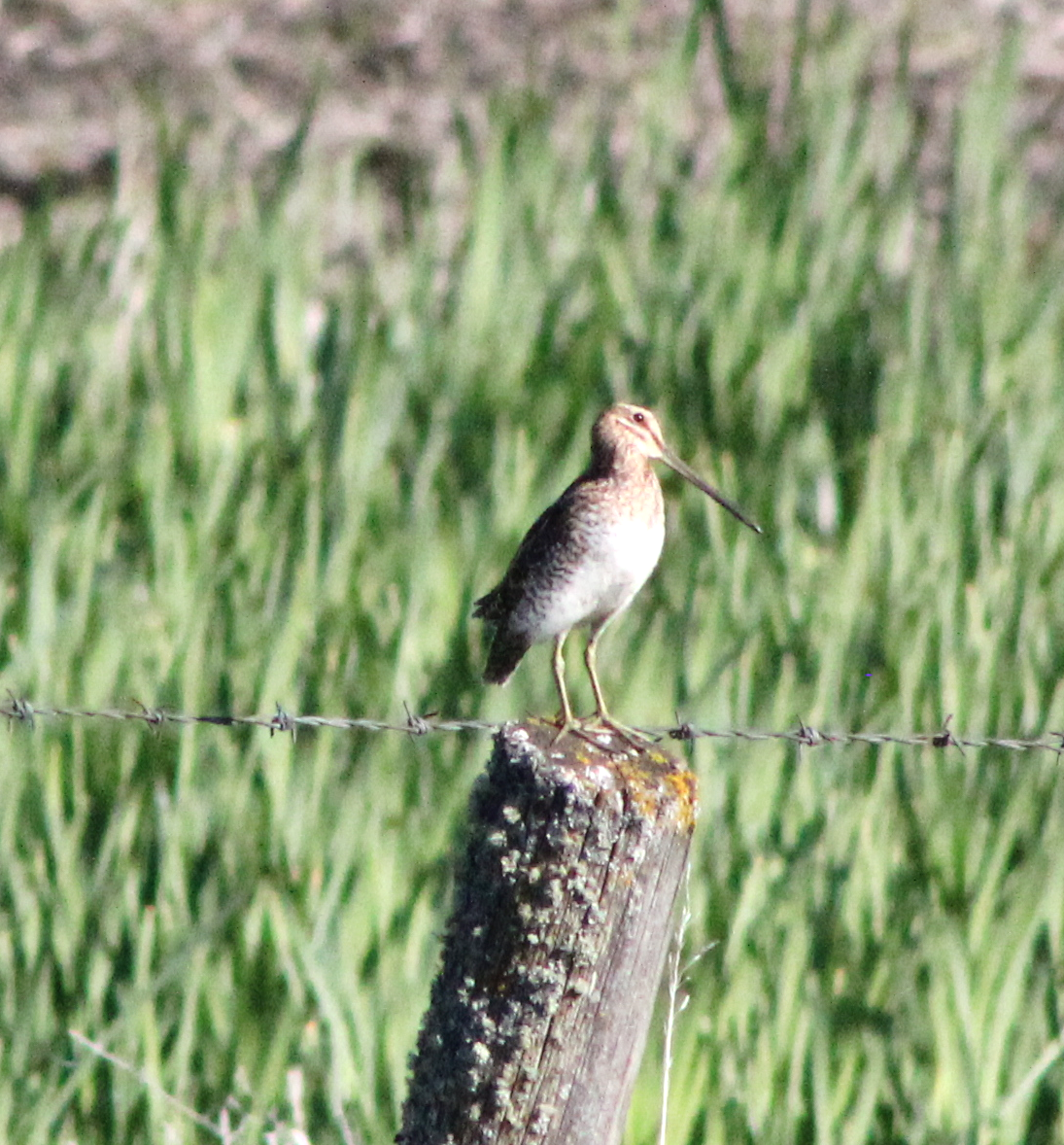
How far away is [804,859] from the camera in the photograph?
10.7ft

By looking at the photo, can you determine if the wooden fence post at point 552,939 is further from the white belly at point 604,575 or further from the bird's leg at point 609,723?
the white belly at point 604,575

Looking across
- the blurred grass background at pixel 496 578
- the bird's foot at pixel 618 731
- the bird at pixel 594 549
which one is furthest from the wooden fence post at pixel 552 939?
the blurred grass background at pixel 496 578

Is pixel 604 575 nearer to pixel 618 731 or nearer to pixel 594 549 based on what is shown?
pixel 594 549

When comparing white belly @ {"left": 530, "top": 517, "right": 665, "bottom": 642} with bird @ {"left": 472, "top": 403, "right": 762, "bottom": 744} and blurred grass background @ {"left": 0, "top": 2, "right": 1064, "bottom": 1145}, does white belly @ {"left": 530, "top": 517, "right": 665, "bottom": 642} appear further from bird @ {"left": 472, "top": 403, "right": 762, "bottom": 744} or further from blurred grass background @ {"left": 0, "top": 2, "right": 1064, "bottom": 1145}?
blurred grass background @ {"left": 0, "top": 2, "right": 1064, "bottom": 1145}

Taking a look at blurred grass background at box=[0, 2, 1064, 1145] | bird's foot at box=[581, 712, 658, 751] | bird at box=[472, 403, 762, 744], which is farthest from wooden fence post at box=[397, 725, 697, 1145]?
blurred grass background at box=[0, 2, 1064, 1145]

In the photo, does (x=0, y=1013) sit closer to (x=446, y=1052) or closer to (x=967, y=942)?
(x=446, y=1052)

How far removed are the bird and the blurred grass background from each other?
444 millimetres

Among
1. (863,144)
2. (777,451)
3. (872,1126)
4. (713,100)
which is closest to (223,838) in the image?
(872,1126)

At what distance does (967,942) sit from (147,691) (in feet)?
4.86

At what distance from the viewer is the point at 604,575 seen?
2869mm

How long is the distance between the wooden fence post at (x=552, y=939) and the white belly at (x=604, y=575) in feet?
2.49

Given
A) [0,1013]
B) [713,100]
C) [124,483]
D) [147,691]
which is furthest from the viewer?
[713,100]

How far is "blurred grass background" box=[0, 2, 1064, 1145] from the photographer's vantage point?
311 centimetres

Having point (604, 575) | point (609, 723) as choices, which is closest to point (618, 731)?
point (609, 723)
